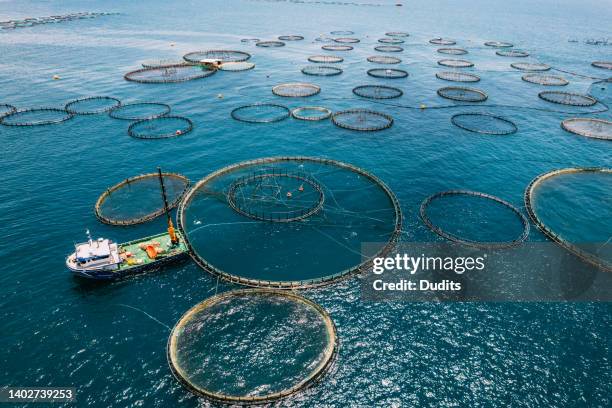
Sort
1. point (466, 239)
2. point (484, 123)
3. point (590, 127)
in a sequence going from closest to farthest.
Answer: point (466, 239), point (590, 127), point (484, 123)

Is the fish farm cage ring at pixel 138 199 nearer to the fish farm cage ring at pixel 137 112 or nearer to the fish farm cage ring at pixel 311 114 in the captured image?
the fish farm cage ring at pixel 137 112

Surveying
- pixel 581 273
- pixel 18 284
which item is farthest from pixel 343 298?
pixel 18 284

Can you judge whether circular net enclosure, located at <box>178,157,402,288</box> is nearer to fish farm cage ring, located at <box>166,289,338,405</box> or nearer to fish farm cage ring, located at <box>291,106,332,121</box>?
fish farm cage ring, located at <box>166,289,338,405</box>

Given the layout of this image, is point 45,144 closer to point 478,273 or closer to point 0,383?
point 0,383

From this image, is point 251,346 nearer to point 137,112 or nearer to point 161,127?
point 161,127


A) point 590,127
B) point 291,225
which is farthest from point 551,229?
point 590,127

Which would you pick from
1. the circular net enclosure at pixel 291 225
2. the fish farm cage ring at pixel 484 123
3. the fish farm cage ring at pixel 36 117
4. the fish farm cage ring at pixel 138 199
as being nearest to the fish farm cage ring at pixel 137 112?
the fish farm cage ring at pixel 36 117

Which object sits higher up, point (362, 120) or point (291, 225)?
point (362, 120)

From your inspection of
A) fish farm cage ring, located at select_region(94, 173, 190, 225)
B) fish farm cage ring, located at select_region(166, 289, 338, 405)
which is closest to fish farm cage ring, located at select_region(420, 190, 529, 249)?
fish farm cage ring, located at select_region(166, 289, 338, 405)
